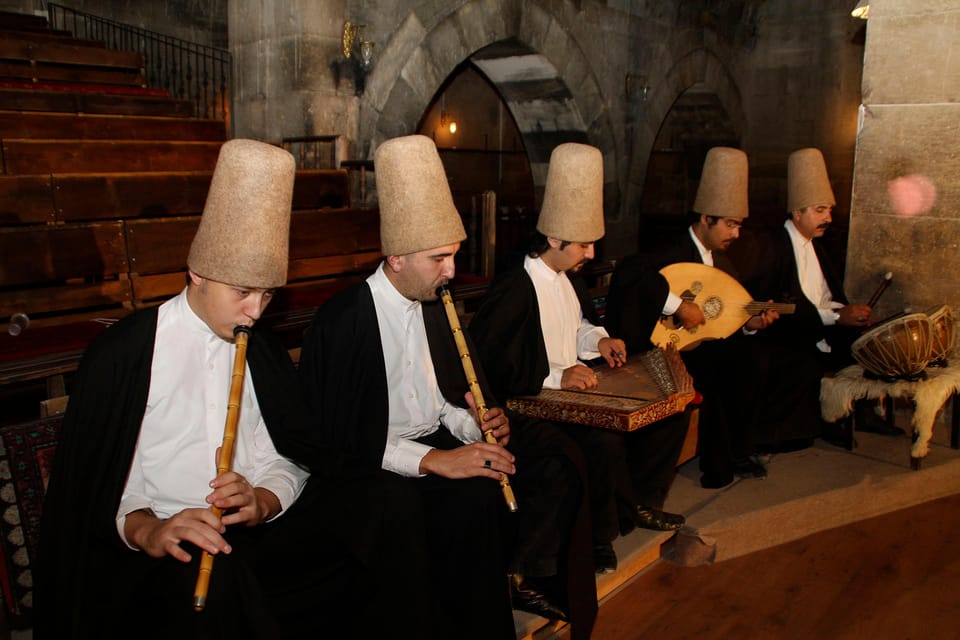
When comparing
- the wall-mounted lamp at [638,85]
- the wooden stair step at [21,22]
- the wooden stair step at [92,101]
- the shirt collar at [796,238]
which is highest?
the wooden stair step at [21,22]

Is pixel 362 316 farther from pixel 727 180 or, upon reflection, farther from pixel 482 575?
pixel 727 180

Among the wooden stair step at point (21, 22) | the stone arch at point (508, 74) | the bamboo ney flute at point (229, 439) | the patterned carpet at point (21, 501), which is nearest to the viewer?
the bamboo ney flute at point (229, 439)

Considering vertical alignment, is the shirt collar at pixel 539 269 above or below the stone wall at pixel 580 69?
below

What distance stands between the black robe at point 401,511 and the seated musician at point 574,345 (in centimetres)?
69

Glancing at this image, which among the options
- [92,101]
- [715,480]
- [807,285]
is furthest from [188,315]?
[92,101]

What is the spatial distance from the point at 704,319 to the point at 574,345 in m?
0.98

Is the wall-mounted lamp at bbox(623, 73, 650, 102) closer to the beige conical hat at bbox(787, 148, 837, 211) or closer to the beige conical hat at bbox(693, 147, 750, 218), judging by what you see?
the beige conical hat at bbox(787, 148, 837, 211)

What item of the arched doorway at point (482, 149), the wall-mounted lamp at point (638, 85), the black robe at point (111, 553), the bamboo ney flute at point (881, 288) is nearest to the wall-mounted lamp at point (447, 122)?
the arched doorway at point (482, 149)

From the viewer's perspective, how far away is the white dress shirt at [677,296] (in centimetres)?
425

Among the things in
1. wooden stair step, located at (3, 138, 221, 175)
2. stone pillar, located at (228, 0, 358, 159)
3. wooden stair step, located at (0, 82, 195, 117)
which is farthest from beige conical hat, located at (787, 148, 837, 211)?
wooden stair step, located at (0, 82, 195, 117)

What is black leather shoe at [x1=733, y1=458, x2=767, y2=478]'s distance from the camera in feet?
13.9

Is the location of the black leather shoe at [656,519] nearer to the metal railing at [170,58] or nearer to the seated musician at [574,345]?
the seated musician at [574,345]

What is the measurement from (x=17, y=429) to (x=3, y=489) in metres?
0.20

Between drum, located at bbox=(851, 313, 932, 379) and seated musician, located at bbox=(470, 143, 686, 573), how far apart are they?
1.37 m
